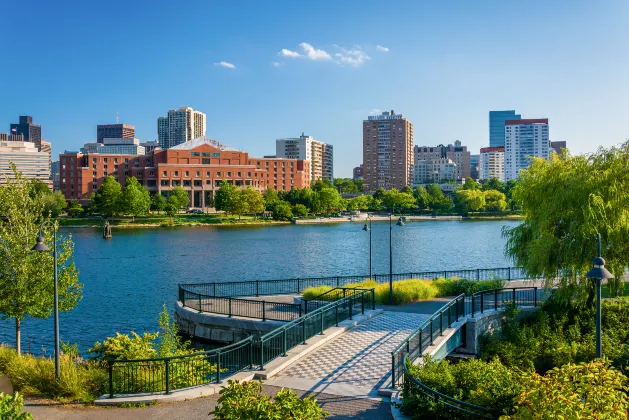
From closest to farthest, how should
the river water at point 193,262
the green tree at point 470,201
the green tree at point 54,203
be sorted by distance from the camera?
the river water at point 193,262
the green tree at point 54,203
the green tree at point 470,201

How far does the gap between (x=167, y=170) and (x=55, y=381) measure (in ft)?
431

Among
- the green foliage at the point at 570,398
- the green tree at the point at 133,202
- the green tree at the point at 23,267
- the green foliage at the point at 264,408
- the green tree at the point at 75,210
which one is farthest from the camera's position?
the green tree at the point at 75,210

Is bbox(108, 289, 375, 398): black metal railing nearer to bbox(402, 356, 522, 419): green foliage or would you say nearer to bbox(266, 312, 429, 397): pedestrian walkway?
bbox(266, 312, 429, 397): pedestrian walkway

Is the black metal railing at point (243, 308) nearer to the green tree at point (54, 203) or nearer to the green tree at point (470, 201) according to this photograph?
the green tree at point (54, 203)

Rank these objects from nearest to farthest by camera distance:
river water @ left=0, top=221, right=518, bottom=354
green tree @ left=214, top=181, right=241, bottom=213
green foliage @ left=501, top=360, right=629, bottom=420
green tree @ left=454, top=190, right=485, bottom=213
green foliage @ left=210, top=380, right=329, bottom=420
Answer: green foliage @ left=501, top=360, right=629, bottom=420 → green foliage @ left=210, top=380, right=329, bottom=420 → river water @ left=0, top=221, right=518, bottom=354 → green tree @ left=214, top=181, right=241, bottom=213 → green tree @ left=454, top=190, right=485, bottom=213

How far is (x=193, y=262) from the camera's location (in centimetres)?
5591

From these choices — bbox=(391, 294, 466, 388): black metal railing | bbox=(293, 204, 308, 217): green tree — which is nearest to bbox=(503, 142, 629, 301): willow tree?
bbox=(391, 294, 466, 388): black metal railing

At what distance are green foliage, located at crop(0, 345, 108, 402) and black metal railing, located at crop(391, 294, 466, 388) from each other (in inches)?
281

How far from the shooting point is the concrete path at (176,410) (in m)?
11.9

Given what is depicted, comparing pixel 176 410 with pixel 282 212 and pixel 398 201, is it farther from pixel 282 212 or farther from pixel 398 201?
pixel 398 201

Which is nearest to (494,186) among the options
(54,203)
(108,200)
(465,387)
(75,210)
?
(108,200)

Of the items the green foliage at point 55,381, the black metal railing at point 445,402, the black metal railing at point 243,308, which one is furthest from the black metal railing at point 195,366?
the black metal railing at point 445,402

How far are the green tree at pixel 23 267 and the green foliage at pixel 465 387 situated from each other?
42.1ft

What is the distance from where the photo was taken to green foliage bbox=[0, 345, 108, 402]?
13.3 metres
